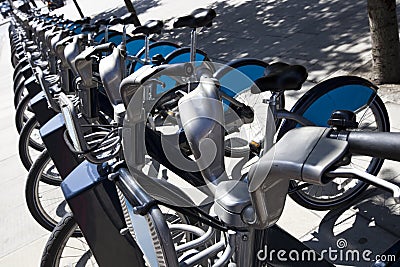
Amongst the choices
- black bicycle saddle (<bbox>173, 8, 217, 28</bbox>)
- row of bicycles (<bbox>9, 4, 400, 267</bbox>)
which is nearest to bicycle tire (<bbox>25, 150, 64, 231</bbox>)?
row of bicycles (<bbox>9, 4, 400, 267</bbox>)

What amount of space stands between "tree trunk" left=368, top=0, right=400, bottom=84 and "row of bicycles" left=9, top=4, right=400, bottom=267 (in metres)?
1.26

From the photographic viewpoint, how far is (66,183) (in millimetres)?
2283

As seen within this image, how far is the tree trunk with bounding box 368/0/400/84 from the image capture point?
3932mm

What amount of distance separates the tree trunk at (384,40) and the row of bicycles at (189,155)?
1.26 m

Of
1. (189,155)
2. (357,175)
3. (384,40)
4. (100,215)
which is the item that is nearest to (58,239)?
(100,215)

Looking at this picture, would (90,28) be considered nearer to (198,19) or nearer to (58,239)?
(198,19)

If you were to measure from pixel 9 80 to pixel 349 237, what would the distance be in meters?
8.69

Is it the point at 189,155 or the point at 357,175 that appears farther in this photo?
the point at 189,155

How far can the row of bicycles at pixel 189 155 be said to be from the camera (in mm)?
1094

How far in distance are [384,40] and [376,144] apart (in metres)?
3.44

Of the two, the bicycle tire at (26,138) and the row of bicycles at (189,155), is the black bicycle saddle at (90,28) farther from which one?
the bicycle tire at (26,138)

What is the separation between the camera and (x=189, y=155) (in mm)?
2371

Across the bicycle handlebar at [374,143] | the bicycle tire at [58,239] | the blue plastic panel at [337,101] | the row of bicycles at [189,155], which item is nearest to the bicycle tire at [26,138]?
the row of bicycles at [189,155]

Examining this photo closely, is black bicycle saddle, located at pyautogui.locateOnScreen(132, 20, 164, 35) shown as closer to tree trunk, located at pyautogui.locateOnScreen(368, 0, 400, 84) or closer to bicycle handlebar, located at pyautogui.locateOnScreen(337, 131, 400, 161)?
tree trunk, located at pyautogui.locateOnScreen(368, 0, 400, 84)
